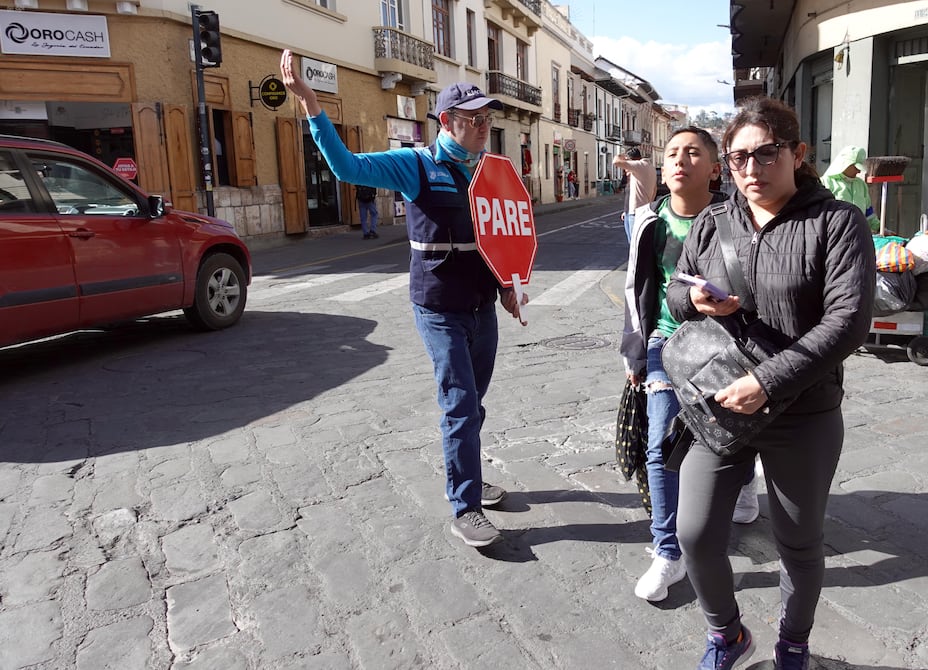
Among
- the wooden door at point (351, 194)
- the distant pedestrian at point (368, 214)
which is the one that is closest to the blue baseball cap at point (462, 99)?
the distant pedestrian at point (368, 214)

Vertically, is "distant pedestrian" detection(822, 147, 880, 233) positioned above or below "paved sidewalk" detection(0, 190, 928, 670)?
above

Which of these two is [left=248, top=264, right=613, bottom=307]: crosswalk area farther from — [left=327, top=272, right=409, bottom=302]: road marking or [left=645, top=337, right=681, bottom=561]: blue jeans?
[left=645, top=337, right=681, bottom=561]: blue jeans

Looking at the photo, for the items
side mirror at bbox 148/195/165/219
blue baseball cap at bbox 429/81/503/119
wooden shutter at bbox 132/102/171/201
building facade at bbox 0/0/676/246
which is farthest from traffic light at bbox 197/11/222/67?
blue baseball cap at bbox 429/81/503/119

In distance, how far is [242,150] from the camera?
1797 centimetres

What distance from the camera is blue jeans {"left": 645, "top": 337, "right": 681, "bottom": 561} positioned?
2820 mm

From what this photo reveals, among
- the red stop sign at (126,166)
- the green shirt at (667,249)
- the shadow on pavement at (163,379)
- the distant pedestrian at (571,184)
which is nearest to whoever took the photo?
the green shirt at (667,249)

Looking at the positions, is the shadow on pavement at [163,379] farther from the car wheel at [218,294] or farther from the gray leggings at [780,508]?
the gray leggings at [780,508]

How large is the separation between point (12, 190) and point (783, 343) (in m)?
5.96

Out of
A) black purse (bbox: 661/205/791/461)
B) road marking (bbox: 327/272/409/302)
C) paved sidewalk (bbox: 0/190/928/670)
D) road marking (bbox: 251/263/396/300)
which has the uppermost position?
black purse (bbox: 661/205/791/461)

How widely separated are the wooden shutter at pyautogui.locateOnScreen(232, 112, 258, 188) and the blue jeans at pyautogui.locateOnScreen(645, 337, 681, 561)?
1664cm

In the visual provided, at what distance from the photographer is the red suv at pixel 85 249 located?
602 cm

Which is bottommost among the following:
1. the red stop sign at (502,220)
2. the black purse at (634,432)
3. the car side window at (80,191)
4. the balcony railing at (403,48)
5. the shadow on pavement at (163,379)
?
the shadow on pavement at (163,379)

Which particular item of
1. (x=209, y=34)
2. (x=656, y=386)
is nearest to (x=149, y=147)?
(x=209, y=34)

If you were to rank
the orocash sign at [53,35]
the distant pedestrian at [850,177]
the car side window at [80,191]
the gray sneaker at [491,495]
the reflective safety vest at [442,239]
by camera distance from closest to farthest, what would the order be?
1. the reflective safety vest at [442,239]
2. the gray sneaker at [491,495]
3. the distant pedestrian at [850,177]
4. the car side window at [80,191]
5. the orocash sign at [53,35]
